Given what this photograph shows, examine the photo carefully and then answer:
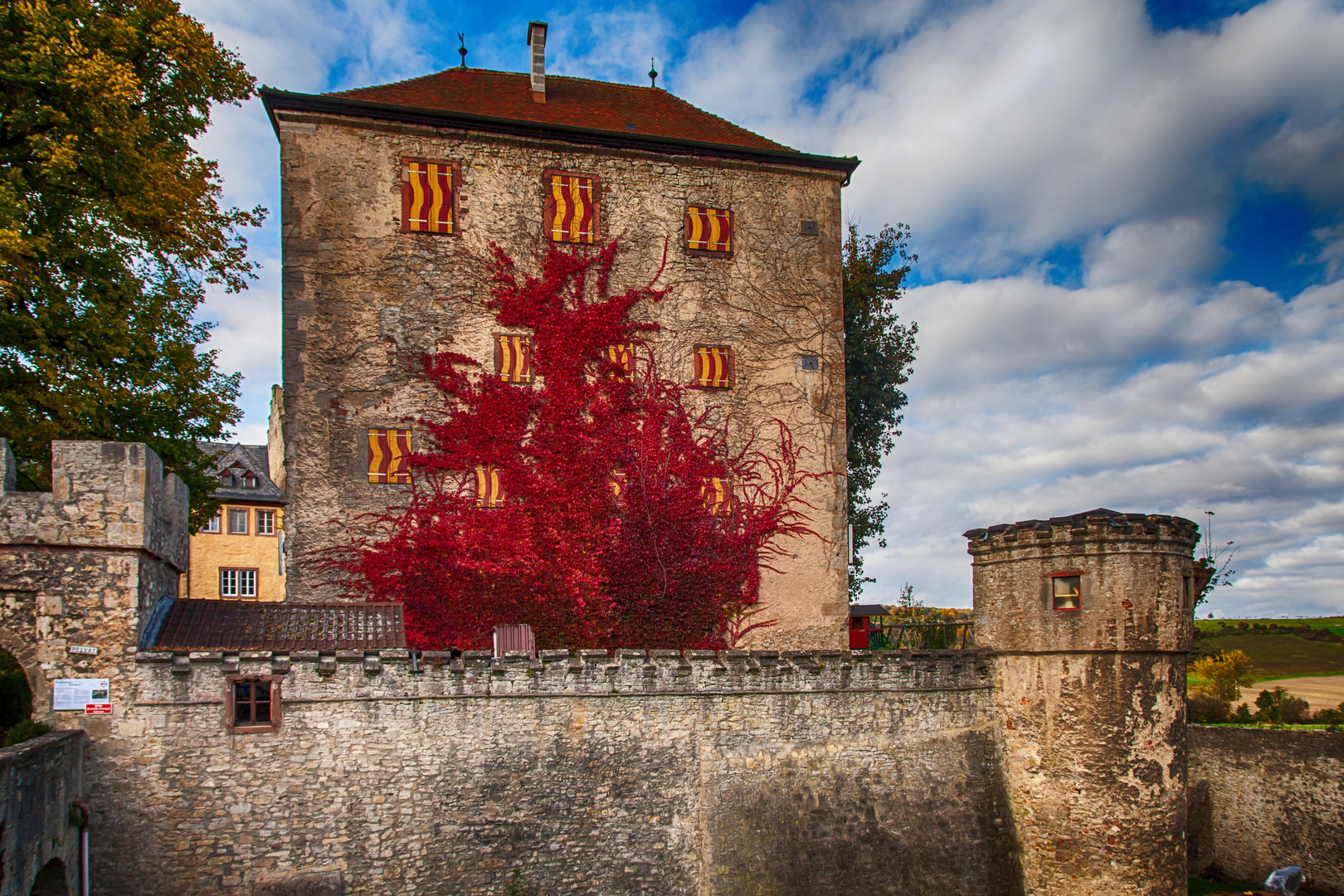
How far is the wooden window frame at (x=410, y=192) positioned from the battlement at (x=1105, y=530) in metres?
13.9

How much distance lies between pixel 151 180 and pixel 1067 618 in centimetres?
1857

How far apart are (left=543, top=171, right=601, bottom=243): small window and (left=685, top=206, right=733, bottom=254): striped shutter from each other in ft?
7.79

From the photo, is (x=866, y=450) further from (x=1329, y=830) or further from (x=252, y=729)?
(x=252, y=729)

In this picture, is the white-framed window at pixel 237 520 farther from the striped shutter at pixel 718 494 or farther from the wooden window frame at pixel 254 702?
the wooden window frame at pixel 254 702

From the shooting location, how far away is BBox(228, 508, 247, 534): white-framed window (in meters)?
35.3

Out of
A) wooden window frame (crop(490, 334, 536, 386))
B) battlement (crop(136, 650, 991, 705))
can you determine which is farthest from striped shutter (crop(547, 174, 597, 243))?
battlement (crop(136, 650, 991, 705))

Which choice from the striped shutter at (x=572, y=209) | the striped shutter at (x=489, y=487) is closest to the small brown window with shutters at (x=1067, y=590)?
the striped shutter at (x=489, y=487)

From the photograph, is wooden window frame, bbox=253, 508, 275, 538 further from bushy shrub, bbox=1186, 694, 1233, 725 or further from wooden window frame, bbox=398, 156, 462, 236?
bushy shrub, bbox=1186, 694, 1233, 725

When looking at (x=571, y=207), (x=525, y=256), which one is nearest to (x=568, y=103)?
(x=571, y=207)

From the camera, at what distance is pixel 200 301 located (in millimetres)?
16062

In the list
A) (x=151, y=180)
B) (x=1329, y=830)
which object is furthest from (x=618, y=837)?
(x=1329, y=830)

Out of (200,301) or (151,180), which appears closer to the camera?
(151,180)

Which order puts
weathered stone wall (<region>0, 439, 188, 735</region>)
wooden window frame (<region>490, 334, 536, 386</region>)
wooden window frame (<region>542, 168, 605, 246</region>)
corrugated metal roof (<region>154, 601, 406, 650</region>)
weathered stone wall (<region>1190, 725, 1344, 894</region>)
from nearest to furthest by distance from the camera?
weathered stone wall (<region>0, 439, 188, 735</region>)
corrugated metal roof (<region>154, 601, 406, 650</region>)
weathered stone wall (<region>1190, 725, 1344, 894</region>)
wooden window frame (<region>490, 334, 536, 386</region>)
wooden window frame (<region>542, 168, 605, 246</region>)

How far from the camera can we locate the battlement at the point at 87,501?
430 inches
